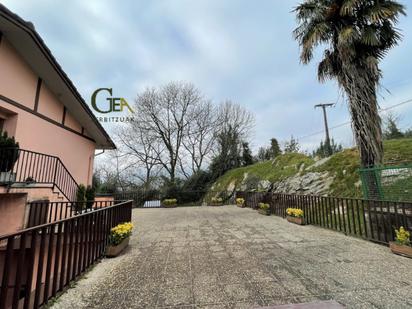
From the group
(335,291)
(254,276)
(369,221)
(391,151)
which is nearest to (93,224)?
(254,276)

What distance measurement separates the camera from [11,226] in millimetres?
5000

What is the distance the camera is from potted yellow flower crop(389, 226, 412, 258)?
303 cm

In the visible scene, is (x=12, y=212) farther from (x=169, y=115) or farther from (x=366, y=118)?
(x=169, y=115)

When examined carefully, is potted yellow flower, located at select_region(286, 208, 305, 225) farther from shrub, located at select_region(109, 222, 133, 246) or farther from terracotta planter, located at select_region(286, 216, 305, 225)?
shrub, located at select_region(109, 222, 133, 246)

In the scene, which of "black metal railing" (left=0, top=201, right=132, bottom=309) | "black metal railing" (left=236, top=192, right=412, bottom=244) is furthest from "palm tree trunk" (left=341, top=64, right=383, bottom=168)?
"black metal railing" (left=0, top=201, right=132, bottom=309)

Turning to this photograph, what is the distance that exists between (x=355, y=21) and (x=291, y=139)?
1609cm

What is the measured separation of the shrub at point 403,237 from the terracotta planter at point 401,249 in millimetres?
58

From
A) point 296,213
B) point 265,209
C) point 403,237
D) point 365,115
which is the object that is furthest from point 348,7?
point 265,209

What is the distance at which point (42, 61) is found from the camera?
19.5 ft

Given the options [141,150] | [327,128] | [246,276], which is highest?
[327,128]

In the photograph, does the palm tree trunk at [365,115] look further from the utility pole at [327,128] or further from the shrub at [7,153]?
the utility pole at [327,128]

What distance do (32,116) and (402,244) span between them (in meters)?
9.38

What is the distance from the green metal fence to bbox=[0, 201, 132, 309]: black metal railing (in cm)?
527

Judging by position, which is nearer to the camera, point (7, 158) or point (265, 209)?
point (7, 158)
